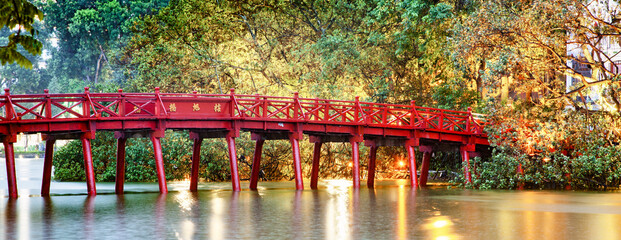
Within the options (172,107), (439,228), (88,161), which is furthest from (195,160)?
(439,228)

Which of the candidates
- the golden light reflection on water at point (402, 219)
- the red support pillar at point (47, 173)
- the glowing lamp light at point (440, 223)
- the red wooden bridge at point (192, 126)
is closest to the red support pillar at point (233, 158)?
the red wooden bridge at point (192, 126)

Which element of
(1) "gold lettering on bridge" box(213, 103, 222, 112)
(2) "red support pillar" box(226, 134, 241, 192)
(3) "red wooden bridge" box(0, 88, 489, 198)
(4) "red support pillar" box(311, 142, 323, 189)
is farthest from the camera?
(4) "red support pillar" box(311, 142, 323, 189)

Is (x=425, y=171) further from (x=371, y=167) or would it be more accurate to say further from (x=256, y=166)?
(x=256, y=166)

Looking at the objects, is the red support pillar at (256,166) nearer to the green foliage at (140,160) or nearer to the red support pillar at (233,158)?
the red support pillar at (233,158)

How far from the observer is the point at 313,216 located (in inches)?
762

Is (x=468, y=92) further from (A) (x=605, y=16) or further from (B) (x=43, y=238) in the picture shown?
(B) (x=43, y=238)

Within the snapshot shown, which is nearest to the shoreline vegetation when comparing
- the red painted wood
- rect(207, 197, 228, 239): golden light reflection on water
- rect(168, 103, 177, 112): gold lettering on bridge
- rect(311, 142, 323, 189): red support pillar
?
the red painted wood

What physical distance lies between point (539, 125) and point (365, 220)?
15.9 m

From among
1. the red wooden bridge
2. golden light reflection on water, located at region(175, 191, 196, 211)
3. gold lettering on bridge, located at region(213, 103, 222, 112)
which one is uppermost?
gold lettering on bridge, located at region(213, 103, 222, 112)

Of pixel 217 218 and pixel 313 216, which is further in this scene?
pixel 313 216

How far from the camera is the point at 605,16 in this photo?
1201 inches

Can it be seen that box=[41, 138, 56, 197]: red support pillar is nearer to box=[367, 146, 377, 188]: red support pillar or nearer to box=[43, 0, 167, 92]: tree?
box=[367, 146, 377, 188]: red support pillar

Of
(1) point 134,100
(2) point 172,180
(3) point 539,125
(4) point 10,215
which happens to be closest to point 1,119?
(1) point 134,100

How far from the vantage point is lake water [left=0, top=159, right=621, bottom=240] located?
15.7 metres
